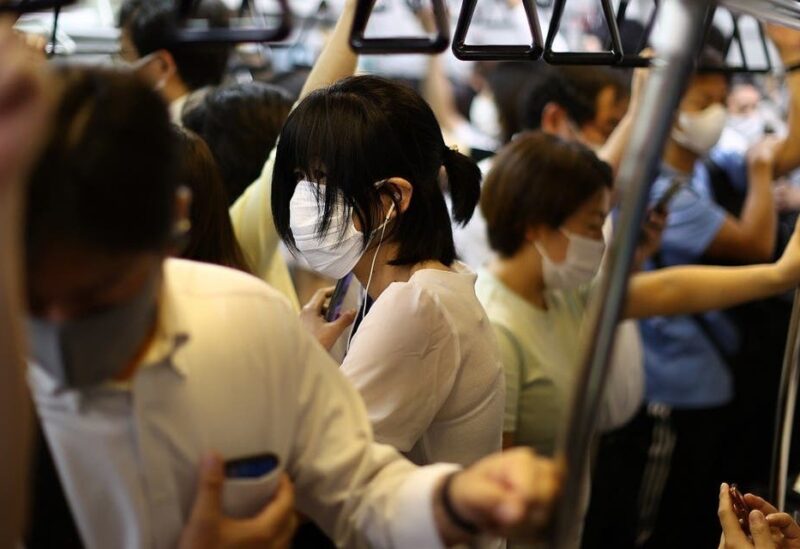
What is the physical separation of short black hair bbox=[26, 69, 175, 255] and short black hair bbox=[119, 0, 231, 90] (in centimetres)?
162

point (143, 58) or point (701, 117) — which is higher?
point (143, 58)

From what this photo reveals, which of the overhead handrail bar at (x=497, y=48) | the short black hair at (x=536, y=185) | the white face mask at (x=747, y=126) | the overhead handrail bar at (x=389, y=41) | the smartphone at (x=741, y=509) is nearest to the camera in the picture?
the overhead handrail bar at (x=389, y=41)

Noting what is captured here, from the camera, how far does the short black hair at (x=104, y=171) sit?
3.18 ft

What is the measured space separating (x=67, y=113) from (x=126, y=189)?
0.09m

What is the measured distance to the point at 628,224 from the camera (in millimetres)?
1021

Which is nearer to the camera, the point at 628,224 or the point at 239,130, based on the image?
the point at 628,224

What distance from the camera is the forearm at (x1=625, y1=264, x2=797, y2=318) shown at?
205 centimetres

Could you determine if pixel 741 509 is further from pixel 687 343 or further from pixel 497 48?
pixel 687 343

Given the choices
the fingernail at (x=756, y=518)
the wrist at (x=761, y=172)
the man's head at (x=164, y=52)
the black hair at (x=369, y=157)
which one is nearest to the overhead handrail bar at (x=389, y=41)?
the black hair at (x=369, y=157)

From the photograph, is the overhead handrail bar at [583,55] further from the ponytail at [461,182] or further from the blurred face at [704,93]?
the blurred face at [704,93]

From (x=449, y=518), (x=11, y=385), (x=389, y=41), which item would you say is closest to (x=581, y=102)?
(x=389, y=41)

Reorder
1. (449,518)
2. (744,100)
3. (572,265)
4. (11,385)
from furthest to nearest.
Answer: (744,100), (572,265), (449,518), (11,385)

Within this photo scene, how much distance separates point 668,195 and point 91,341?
7.87 ft

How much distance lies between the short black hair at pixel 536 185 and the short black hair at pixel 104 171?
169 cm
